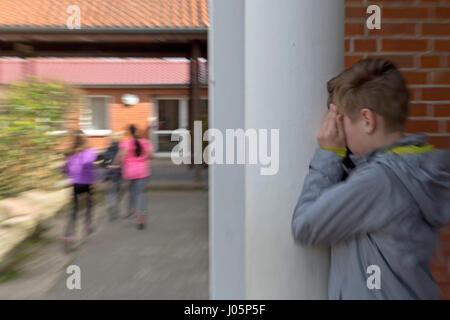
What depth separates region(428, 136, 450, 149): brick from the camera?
207 cm

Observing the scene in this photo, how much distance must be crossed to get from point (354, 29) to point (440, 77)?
46 centimetres

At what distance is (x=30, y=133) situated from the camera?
22.0 ft

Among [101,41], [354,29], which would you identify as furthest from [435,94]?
[101,41]

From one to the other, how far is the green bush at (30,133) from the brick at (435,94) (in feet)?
18.5

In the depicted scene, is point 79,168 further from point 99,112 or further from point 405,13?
point 99,112

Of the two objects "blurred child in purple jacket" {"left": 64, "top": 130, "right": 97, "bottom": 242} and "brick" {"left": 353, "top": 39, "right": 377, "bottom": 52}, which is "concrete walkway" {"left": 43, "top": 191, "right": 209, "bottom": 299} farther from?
"brick" {"left": 353, "top": 39, "right": 377, "bottom": 52}

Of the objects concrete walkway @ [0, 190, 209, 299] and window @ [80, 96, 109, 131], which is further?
window @ [80, 96, 109, 131]

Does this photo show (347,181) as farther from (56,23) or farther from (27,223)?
(56,23)

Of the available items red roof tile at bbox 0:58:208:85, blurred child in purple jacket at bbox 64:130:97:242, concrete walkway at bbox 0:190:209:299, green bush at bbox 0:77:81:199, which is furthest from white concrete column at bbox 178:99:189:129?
blurred child in purple jacket at bbox 64:130:97:242

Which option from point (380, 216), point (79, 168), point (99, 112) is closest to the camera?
point (380, 216)

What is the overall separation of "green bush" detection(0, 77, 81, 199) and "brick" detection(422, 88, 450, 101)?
5.64 m

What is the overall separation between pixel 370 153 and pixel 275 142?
0.80 ft
